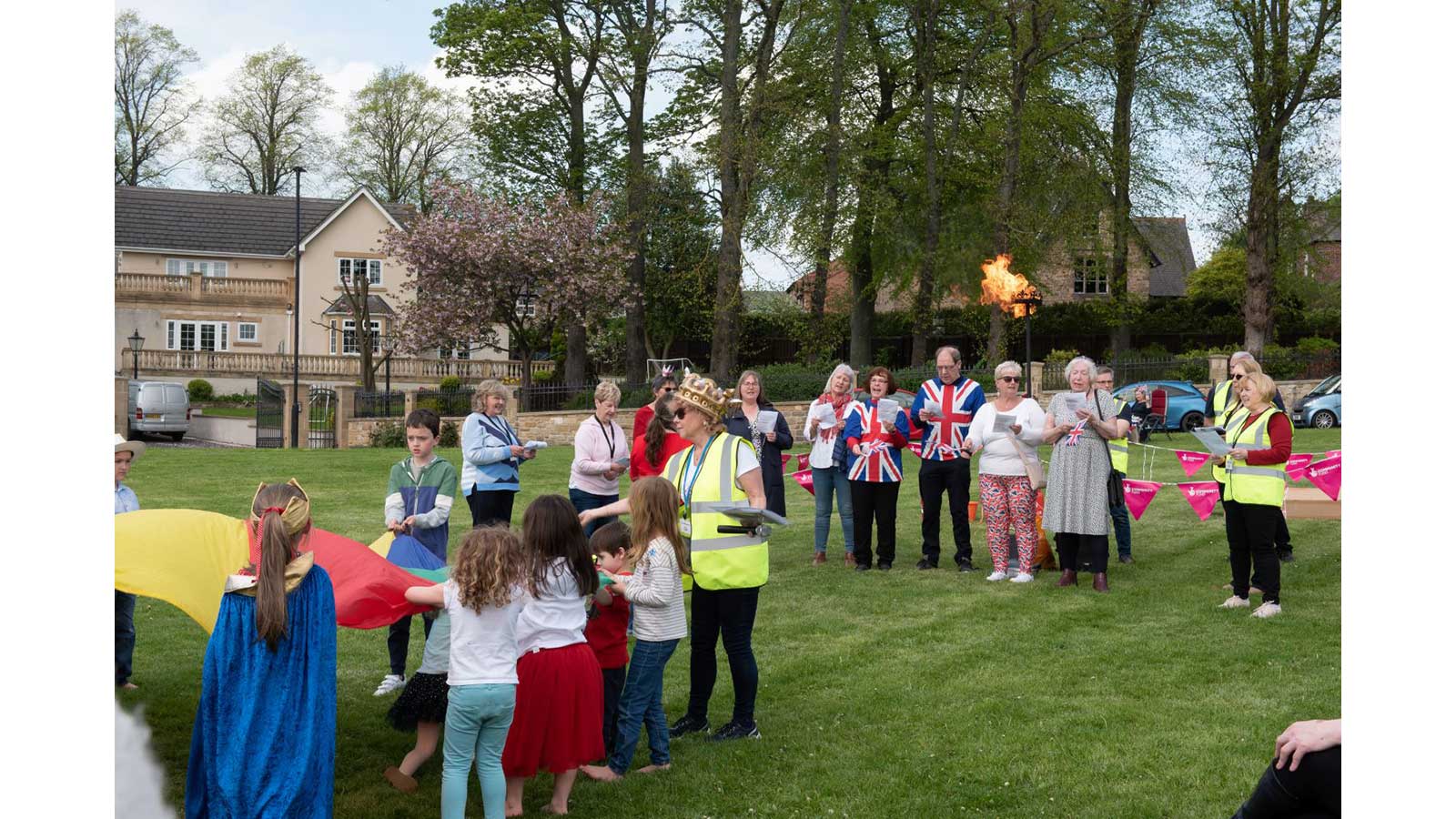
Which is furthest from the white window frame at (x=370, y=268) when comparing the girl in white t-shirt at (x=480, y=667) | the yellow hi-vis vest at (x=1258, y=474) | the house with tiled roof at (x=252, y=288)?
the girl in white t-shirt at (x=480, y=667)

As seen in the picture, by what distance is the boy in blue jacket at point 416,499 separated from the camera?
6.30 metres

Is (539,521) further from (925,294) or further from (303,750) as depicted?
(925,294)

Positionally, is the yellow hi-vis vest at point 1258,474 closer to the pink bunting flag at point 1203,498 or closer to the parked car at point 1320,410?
the pink bunting flag at point 1203,498

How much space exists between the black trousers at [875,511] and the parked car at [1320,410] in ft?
59.7

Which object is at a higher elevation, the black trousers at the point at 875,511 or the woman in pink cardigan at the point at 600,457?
the woman in pink cardigan at the point at 600,457

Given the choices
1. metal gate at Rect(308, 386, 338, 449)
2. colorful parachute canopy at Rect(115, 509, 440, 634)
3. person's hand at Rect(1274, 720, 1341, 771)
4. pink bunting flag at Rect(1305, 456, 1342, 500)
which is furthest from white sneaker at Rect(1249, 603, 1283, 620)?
metal gate at Rect(308, 386, 338, 449)

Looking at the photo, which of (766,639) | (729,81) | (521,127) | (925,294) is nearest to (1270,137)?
(925,294)

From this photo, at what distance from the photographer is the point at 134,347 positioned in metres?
28.1

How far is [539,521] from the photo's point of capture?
4.62m

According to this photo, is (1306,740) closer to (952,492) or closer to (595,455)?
(595,455)

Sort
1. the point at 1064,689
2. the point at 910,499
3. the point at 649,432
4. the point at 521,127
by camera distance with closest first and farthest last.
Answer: the point at 1064,689 → the point at 649,432 → the point at 910,499 → the point at 521,127

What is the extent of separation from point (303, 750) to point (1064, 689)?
150 inches

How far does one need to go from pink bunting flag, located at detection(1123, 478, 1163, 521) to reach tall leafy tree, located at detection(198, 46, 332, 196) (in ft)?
69.3

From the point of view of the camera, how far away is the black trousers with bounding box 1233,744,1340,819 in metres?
3.15
